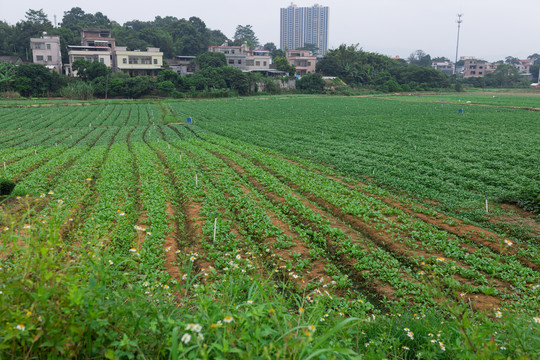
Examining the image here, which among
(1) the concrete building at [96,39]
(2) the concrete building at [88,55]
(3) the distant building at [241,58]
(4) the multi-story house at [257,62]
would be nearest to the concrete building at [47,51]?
(2) the concrete building at [88,55]

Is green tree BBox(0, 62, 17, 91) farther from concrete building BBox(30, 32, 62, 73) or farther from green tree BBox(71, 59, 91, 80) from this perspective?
concrete building BBox(30, 32, 62, 73)

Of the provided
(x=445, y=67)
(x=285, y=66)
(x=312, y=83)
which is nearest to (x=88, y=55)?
(x=285, y=66)

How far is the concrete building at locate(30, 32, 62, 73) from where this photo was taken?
73250mm

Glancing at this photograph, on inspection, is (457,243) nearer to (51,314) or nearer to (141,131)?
(51,314)

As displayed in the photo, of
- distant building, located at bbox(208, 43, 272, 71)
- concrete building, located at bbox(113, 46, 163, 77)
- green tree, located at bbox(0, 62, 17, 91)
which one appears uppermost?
distant building, located at bbox(208, 43, 272, 71)

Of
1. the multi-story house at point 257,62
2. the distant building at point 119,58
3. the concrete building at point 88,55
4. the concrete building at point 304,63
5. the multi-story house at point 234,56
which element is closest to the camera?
the concrete building at point 88,55

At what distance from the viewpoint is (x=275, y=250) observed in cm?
863

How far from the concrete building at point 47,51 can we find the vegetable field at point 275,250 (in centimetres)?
6134

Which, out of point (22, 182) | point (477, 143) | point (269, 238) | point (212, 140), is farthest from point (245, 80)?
point (269, 238)

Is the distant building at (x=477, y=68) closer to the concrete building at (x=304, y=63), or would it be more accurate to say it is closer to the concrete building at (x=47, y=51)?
the concrete building at (x=304, y=63)

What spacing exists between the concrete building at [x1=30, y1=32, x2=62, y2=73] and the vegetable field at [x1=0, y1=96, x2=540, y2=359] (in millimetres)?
61339

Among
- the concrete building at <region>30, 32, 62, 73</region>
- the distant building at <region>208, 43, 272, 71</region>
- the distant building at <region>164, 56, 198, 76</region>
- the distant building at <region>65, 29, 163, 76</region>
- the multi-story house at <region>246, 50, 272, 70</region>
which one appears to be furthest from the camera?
the multi-story house at <region>246, 50, 272, 70</region>

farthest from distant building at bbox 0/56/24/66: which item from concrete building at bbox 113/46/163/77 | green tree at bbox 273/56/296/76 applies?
green tree at bbox 273/56/296/76

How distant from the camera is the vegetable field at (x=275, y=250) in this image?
304 cm
